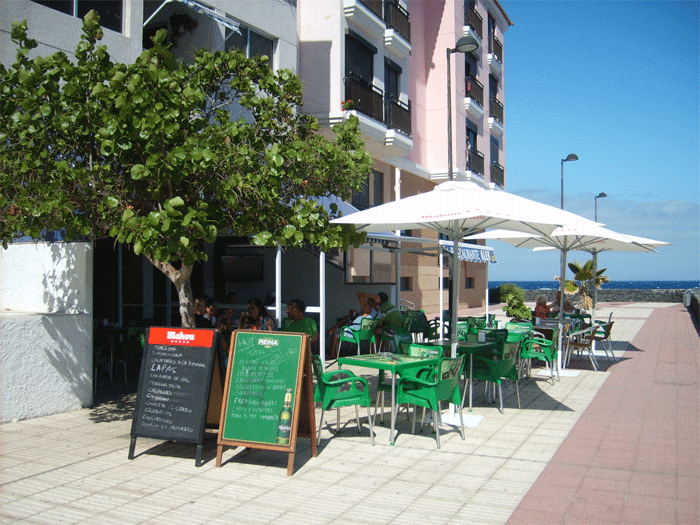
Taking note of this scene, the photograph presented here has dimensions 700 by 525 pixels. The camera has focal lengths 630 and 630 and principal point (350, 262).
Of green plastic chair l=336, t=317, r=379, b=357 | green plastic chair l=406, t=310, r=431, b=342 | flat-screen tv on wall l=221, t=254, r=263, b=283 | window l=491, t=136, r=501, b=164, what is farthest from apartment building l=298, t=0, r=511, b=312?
green plastic chair l=336, t=317, r=379, b=357

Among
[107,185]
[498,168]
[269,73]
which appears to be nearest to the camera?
[107,185]

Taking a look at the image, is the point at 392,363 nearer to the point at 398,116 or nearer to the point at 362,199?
the point at 362,199

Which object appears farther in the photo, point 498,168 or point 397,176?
point 498,168

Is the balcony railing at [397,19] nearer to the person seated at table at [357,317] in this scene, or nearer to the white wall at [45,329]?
the person seated at table at [357,317]

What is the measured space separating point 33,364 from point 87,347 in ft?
Result: 2.41

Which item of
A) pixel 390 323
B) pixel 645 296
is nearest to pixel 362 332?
pixel 390 323

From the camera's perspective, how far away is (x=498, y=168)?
29.7 meters

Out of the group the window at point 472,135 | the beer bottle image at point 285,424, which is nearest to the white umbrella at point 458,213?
the beer bottle image at point 285,424

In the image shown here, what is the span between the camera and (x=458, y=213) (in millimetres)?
6965

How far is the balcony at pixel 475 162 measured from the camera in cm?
2501

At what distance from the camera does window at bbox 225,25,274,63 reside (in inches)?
494

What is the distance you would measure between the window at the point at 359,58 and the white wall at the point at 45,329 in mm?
9794

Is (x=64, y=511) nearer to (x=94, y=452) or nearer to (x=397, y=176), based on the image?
(x=94, y=452)

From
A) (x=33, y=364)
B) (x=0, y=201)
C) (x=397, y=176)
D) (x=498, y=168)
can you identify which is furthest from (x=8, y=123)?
(x=498, y=168)
